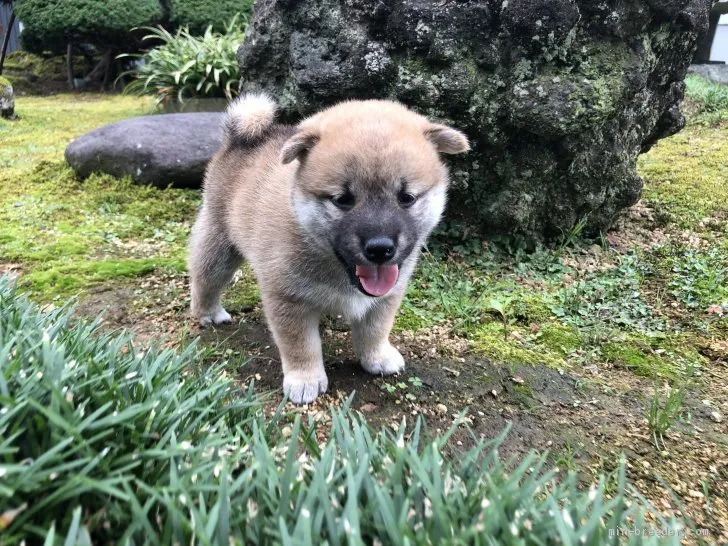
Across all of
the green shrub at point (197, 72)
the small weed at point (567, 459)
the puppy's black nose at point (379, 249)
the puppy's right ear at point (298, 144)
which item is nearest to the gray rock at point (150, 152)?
the green shrub at point (197, 72)

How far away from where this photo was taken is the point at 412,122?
2.42m

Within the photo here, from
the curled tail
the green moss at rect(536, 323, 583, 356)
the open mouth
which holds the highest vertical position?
the curled tail

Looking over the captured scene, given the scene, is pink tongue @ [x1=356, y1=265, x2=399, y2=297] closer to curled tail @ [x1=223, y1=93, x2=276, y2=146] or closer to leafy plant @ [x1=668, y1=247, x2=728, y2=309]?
curled tail @ [x1=223, y1=93, x2=276, y2=146]

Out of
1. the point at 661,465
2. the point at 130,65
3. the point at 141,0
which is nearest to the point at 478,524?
the point at 661,465

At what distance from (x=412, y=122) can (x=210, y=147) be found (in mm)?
3309

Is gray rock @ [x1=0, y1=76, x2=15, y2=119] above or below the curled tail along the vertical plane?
below

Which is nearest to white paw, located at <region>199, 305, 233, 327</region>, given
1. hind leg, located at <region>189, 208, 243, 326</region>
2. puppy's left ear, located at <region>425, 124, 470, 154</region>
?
hind leg, located at <region>189, 208, 243, 326</region>

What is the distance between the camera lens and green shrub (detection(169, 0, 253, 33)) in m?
12.0

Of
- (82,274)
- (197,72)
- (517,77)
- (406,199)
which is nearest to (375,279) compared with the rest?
(406,199)

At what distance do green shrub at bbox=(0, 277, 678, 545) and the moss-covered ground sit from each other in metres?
0.58

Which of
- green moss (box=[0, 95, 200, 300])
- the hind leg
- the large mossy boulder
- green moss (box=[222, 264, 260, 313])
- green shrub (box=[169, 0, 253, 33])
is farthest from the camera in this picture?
green shrub (box=[169, 0, 253, 33])

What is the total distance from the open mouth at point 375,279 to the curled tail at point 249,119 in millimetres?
1278

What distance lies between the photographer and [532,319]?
3.18 m

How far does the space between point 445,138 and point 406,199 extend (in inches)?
14.5
